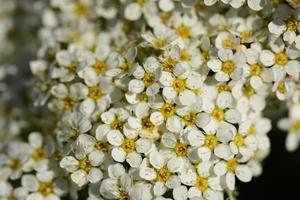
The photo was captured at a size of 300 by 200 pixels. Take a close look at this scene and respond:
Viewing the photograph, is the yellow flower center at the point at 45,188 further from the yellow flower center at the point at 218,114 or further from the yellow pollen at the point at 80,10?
the yellow pollen at the point at 80,10

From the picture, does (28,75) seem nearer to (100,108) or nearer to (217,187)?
(100,108)

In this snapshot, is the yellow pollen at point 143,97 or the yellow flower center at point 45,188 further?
the yellow flower center at point 45,188

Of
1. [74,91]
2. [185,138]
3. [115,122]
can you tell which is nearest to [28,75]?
[74,91]

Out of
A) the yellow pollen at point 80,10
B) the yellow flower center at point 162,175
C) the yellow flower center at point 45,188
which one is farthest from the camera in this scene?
the yellow pollen at point 80,10

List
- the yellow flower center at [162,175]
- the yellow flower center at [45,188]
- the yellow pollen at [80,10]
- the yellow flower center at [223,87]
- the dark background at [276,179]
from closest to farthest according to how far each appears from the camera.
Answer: the yellow flower center at [162,175] → the yellow flower center at [223,87] → the yellow flower center at [45,188] → the yellow pollen at [80,10] → the dark background at [276,179]

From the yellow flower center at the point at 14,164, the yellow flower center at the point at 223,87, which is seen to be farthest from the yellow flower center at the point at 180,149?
the yellow flower center at the point at 14,164

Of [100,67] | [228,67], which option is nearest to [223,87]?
[228,67]

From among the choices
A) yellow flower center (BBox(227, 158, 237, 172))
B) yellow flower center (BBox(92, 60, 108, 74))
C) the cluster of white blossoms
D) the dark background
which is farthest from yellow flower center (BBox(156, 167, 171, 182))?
the dark background
